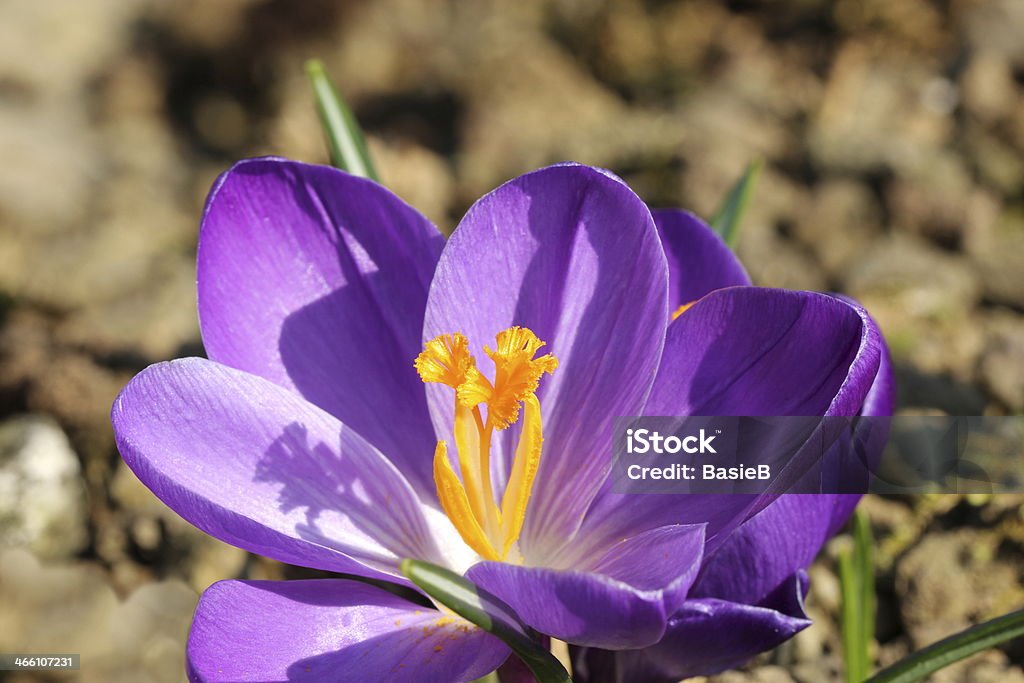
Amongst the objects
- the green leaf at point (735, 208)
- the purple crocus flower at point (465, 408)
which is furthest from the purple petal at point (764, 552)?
the green leaf at point (735, 208)

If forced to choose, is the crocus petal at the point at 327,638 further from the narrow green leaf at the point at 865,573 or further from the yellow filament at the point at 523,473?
the narrow green leaf at the point at 865,573

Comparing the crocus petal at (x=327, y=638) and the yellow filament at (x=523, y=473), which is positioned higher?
the yellow filament at (x=523, y=473)

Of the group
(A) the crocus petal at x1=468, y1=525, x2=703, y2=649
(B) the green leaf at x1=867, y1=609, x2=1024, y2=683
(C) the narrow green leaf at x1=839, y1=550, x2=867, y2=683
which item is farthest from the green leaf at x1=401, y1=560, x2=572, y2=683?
(C) the narrow green leaf at x1=839, y1=550, x2=867, y2=683

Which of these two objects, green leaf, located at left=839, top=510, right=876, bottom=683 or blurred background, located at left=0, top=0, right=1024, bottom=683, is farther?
blurred background, located at left=0, top=0, right=1024, bottom=683

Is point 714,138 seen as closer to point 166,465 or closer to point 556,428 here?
point 556,428

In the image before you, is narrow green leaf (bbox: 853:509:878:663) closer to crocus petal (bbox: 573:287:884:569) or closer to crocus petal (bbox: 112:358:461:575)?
crocus petal (bbox: 573:287:884:569)

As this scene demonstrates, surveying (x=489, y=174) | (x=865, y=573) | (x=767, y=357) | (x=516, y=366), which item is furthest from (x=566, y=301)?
(x=489, y=174)

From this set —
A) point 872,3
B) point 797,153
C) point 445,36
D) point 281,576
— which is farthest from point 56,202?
point 872,3
